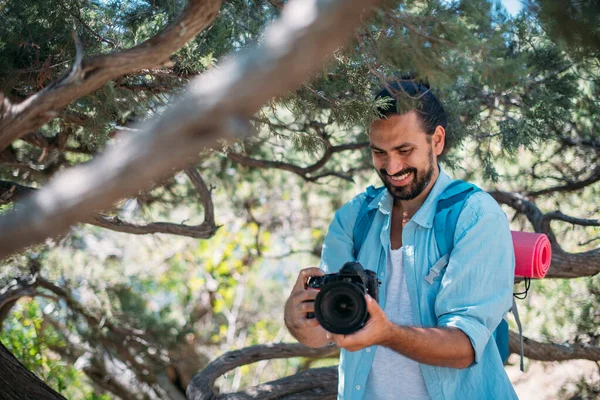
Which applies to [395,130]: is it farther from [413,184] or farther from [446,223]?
[446,223]

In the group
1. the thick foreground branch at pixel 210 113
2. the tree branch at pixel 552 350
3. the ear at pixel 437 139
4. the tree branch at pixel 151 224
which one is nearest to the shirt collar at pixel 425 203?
the ear at pixel 437 139

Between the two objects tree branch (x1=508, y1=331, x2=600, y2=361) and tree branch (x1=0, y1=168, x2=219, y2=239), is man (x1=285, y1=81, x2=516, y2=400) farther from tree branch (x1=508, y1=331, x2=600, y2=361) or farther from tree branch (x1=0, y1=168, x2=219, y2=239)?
tree branch (x1=508, y1=331, x2=600, y2=361)

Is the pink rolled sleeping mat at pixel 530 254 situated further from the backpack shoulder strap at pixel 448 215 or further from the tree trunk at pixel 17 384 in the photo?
the tree trunk at pixel 17 384

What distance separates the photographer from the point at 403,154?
105 inches

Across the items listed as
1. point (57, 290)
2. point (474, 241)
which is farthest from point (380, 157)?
point (57, 290)

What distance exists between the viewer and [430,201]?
2.61 meters

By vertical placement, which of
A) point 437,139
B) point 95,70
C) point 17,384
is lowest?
point 17,384

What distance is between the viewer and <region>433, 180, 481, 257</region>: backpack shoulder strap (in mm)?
2467

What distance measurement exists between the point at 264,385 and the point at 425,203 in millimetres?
1431

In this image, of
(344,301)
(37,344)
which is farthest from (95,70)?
(37,344)

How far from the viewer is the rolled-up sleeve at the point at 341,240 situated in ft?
8.93

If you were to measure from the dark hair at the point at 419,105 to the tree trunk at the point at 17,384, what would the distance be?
1.51m

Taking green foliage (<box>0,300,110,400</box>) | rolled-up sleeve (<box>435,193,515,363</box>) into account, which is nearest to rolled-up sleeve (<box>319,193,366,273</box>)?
rolled-up sleeve (<box>435,193,515,363</box>)

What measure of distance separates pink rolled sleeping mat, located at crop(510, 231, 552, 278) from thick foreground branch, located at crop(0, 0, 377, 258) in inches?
62.7
